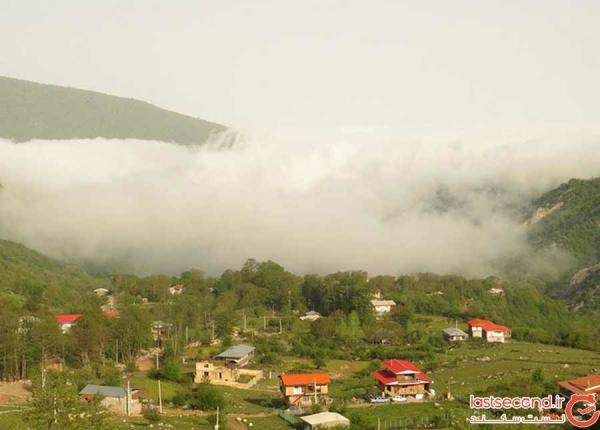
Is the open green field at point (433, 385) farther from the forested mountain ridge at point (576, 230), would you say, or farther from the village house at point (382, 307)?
the forested mountain ridge at point (576, 230)

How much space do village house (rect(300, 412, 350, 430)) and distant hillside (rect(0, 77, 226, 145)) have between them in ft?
411

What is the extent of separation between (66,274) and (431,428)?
217 feet

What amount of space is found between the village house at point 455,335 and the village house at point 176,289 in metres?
32.0

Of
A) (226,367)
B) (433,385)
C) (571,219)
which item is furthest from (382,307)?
(571,219)

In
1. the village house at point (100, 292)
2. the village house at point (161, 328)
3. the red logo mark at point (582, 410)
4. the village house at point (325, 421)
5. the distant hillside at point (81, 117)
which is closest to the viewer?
the red logo mark at point (582, 410)

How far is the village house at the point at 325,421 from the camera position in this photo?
3494 centimetres

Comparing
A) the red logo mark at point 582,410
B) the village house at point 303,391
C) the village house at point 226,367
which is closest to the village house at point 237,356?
the village house at point 226,367

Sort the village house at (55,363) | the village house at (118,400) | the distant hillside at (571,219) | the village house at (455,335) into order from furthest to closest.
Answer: the distant hillside at (571,219) < the village house at (455,335) < the village house at (55,363) < the village house at (118,400)

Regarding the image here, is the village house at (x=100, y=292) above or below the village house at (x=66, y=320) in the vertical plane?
above

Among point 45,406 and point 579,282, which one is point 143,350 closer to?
point 45,406

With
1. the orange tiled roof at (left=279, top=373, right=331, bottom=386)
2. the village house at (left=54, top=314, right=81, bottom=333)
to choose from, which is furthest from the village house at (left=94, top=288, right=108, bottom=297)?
the orange tiled roof at (left=279, top=373, right=331, bottom=386)

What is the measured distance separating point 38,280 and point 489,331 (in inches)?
1973

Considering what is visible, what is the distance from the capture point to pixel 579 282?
3469 inches

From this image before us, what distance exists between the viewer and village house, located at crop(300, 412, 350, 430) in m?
34.9
